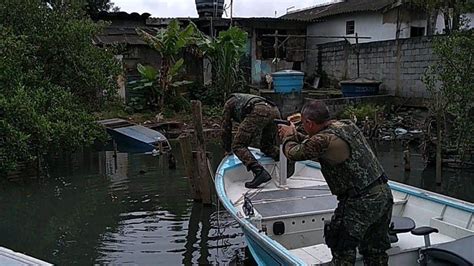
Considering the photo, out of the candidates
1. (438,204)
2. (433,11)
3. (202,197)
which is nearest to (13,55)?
(202,197)

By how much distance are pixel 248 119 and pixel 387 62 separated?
13346 mm

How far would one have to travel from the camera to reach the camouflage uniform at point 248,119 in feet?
25.3

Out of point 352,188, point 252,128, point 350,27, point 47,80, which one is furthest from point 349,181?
point 350,27

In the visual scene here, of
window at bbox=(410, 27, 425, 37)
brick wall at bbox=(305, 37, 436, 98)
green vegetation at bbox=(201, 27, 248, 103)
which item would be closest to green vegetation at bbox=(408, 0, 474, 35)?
window at bbox=(410, 27, 425, 37)

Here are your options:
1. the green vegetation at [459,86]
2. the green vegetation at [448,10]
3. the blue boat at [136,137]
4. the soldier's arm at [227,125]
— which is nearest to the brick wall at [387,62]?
the green vegetation at [448,10]

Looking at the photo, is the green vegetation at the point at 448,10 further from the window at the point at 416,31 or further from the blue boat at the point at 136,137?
the blue boat at the point at 136,137

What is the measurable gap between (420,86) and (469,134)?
7809 mm

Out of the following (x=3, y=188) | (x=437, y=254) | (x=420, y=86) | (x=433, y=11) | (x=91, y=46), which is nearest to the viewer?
(x=437, y=254)

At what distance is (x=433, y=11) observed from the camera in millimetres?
21297

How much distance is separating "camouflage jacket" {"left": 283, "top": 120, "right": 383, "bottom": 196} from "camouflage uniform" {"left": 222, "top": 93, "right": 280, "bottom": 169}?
11.1 ft

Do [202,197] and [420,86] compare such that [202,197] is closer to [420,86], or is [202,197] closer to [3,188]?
[3,188]

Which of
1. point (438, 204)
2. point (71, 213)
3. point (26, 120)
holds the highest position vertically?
point (26, 120)

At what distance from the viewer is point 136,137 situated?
15273mm

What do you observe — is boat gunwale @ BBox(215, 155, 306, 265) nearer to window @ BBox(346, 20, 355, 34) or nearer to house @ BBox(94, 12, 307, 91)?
house @ BBox(94, 12, 307, 91)
